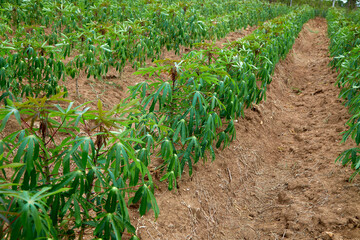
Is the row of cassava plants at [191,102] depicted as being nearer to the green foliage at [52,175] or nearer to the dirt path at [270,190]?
the dirt path at [270,190]

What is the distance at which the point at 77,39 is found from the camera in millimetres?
3588

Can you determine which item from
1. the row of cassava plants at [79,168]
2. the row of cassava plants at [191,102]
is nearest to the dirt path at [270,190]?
the row of cassava plants at [191,102]

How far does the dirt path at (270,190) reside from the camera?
2406 mm

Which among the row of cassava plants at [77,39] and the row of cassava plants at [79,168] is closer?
the row of cassava plants at [79,168]

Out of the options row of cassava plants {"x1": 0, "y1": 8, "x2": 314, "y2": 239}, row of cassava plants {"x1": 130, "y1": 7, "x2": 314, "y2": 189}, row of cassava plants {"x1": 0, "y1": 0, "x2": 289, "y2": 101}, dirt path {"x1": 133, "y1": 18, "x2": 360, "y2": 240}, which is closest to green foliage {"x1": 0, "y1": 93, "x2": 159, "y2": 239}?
row of cassava plants {"x1": 0, "y1": 8, "x2": 314, "y2": 239}

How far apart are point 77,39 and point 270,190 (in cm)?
307

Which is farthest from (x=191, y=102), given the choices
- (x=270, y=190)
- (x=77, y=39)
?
(x=77, y=39)

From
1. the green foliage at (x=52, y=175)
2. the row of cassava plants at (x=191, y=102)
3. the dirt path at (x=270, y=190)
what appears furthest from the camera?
the dirt path at (x=270, y=190)

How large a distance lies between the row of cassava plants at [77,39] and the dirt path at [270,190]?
5.81 ft

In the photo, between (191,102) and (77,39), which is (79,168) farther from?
(77,39)

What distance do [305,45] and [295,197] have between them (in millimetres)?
10082

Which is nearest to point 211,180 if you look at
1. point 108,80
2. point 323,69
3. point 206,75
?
point 206,75

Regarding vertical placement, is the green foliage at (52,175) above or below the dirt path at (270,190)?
above

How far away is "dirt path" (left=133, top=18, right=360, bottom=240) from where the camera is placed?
241cm
